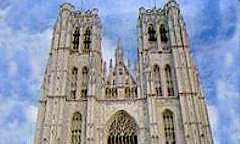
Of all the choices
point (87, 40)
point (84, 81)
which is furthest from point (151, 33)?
point (84, 81)

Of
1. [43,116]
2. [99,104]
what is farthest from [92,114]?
[43,116]

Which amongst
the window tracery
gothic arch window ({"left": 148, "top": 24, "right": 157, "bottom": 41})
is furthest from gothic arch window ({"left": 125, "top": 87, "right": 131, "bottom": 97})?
gothic arch window ({"left": 148, "top": 24, "right": 157, "bottom": 41})

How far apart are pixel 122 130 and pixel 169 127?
364 centimetres

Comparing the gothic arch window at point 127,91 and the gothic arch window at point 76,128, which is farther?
the gothic arch window at point 127,91

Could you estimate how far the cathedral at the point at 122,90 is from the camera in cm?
3094

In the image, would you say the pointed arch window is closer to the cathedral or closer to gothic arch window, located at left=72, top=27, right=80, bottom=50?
the cathedral

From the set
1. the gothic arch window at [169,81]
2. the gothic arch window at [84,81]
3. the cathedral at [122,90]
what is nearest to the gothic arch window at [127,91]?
the cathedral at [122,90]

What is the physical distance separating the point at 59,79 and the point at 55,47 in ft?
12.6

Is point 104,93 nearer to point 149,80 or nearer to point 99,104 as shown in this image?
point 99,104

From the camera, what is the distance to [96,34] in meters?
37.7

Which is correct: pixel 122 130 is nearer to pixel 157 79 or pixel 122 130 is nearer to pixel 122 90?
pixel 122 90

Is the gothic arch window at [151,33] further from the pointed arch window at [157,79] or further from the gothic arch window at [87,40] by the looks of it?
the gothic arch window at [87,40]

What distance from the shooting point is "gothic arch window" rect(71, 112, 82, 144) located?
31.2 metres

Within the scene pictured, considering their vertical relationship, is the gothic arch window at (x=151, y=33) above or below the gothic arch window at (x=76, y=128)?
above
